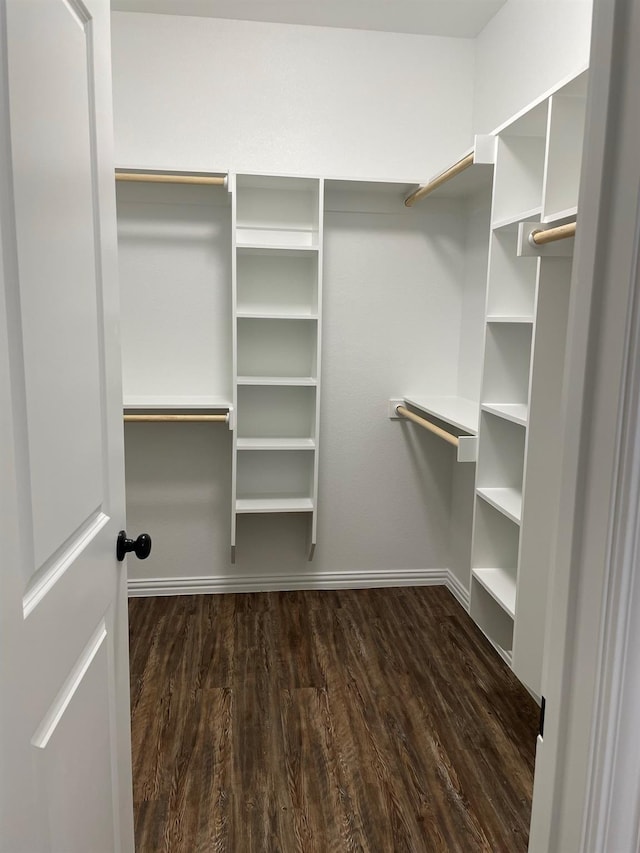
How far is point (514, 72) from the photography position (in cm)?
255

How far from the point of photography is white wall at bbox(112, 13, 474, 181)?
2789mm

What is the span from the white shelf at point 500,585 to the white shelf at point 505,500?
10.2 inches

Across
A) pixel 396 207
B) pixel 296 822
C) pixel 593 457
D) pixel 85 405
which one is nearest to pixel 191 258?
pixel 396 207

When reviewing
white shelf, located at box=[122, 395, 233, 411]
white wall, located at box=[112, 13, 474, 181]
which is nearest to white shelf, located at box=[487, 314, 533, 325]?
white wall, located at box=[112, 13, 474, 181]

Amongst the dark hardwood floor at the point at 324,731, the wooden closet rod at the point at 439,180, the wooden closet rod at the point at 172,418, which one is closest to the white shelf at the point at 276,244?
the wooden closet rod at the point at 439,180

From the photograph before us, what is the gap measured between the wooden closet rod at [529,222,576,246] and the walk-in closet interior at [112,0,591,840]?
0.80 meters

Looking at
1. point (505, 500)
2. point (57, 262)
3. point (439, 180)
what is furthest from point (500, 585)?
point (57, 262)

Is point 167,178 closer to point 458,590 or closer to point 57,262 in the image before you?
point 57,262

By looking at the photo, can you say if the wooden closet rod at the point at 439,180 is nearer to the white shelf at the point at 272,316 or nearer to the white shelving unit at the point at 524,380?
the white shelving unit at the point at 524,380

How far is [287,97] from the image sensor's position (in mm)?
2885

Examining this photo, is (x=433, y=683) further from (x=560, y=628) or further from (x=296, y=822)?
(x=560, y=628)

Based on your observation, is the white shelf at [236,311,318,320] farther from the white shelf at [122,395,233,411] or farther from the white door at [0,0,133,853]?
the white door at [0,0,133,853]

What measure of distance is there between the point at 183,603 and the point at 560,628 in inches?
103

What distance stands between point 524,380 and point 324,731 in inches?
55.7
